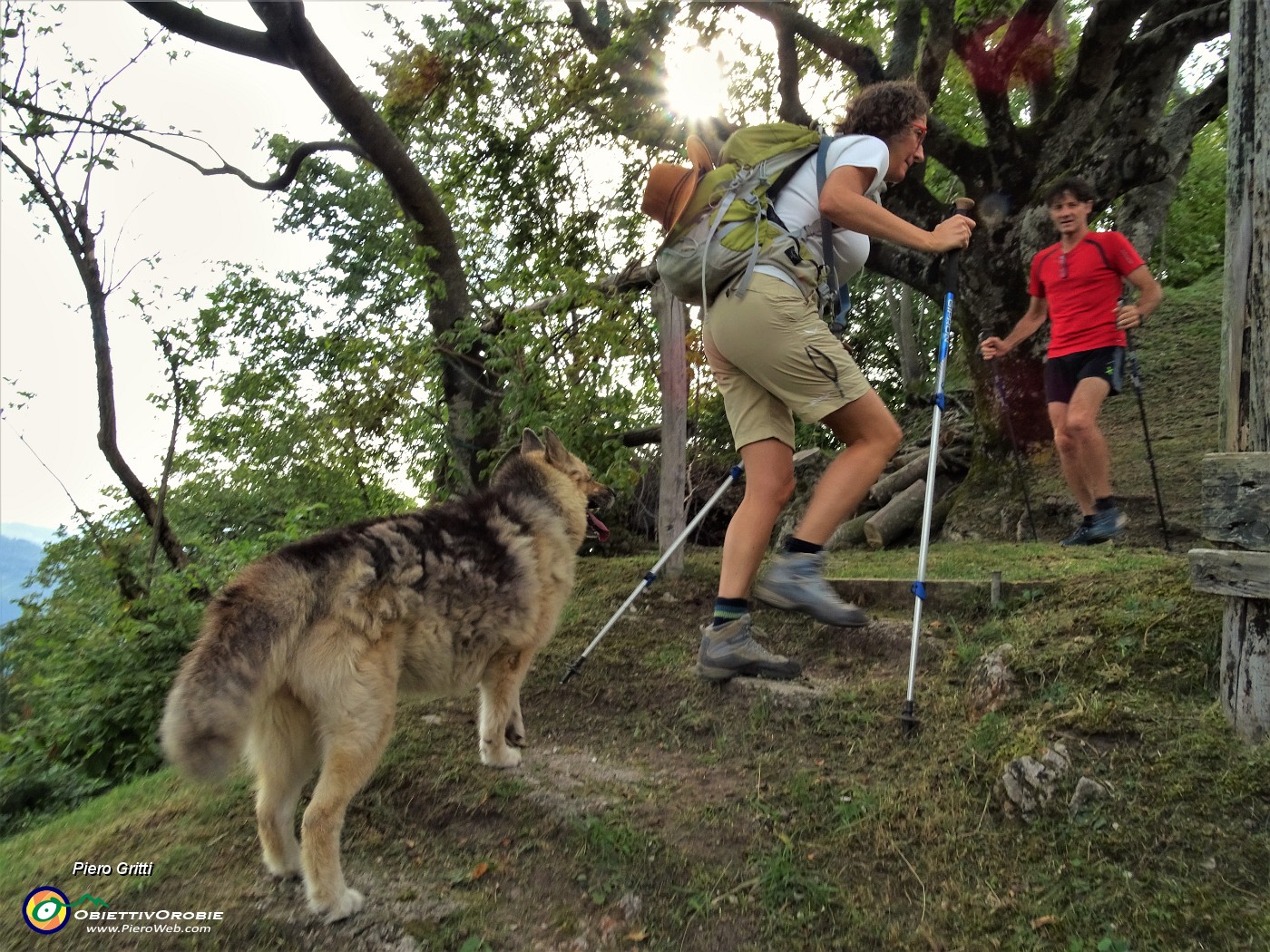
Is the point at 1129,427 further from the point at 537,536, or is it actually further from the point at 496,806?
the point at 496,806

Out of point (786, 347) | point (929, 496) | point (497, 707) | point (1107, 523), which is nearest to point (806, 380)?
point (786, 347)

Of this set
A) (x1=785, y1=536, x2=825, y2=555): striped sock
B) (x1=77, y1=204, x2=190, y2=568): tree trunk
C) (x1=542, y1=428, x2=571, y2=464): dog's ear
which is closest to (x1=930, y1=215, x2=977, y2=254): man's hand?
(x1=785, y1=536, x2=825, y2=555): striped sock

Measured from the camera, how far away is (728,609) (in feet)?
12.4

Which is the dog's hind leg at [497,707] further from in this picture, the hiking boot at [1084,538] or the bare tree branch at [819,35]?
the bare tree branch at [819,35]

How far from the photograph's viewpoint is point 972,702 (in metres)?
3.62

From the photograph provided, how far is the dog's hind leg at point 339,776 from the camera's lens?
2.89m

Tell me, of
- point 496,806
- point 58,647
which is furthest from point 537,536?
point 58,647

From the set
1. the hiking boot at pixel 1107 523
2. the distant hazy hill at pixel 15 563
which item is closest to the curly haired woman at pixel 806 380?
the hiking boot at pixel 1107 523

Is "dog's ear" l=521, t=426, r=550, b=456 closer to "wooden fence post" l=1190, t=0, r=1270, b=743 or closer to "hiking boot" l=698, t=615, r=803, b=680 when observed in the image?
"hiking boot" l=698, t=615, r=803, b=680

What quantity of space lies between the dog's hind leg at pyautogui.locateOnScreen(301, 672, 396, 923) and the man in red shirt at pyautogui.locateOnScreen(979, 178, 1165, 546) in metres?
4.70

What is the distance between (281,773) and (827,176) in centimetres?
335

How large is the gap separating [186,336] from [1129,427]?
34.9 feet

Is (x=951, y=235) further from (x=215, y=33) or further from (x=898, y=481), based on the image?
(x=215, y=33)

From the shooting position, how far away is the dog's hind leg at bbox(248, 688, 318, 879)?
A: 310 cm
